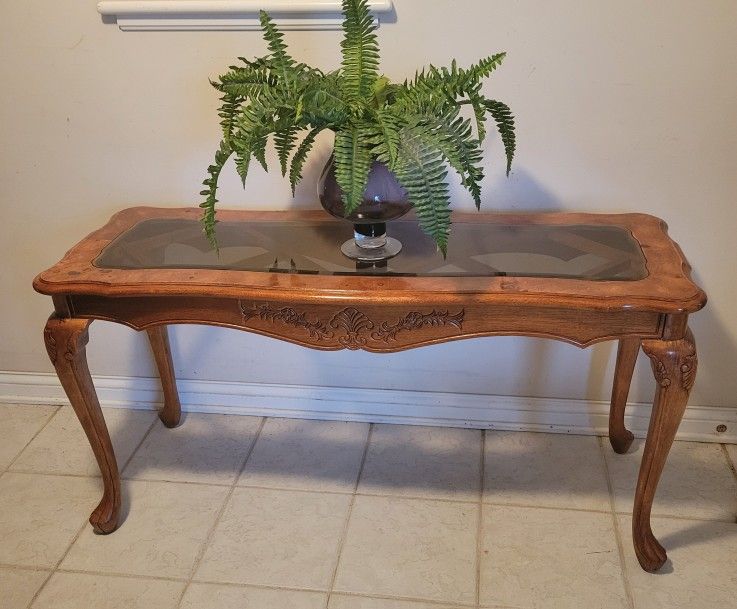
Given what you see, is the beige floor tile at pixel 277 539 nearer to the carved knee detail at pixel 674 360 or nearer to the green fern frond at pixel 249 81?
the carved knee detail at pixel 674 360

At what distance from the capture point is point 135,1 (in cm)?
146

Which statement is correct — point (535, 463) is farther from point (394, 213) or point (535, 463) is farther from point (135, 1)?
point (135, 1)

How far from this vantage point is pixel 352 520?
5.20 ft

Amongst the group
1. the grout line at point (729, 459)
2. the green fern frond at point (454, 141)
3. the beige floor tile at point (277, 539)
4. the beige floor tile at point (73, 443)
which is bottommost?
the beige floor tile at point (73, 443)

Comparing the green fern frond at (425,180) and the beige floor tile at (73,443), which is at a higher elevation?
the green fern frond at (425,180)

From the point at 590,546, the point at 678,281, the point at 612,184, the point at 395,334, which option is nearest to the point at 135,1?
the point at 395,334

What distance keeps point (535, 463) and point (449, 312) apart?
0.69m

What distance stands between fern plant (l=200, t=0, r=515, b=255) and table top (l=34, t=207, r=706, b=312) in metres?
0.14

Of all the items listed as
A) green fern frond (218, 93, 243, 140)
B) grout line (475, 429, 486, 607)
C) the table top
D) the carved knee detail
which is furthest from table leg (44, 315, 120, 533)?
the carved knee detail

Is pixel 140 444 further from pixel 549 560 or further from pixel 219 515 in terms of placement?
pixel 549 560

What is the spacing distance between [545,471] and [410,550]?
42 cm

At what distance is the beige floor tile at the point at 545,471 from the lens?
5.31ft

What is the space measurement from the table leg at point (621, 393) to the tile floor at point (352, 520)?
4 cm

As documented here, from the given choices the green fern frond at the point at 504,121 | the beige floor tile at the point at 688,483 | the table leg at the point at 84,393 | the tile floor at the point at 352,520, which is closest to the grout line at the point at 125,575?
the tile floor at the point at 352,520
